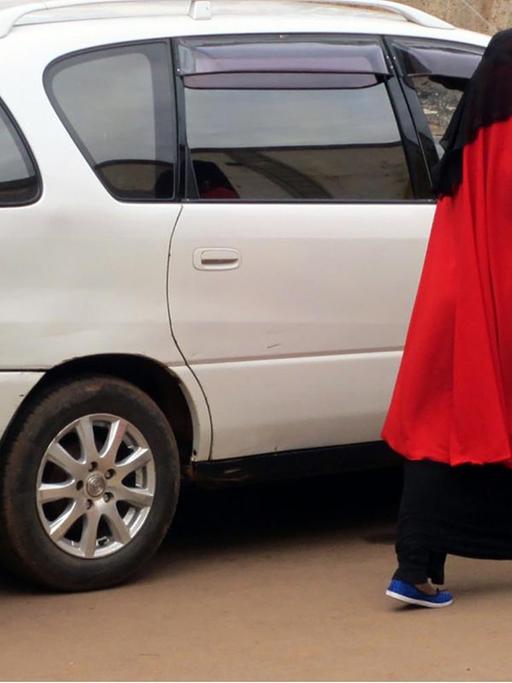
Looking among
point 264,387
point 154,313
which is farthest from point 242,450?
point 154,313

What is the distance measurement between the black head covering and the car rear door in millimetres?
760

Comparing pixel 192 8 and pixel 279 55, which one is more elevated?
pixel 192 8

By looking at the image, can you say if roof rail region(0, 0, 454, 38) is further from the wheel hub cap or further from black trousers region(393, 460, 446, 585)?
black trousers region(393, 460, 446, 585)

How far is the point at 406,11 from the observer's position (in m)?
6.76

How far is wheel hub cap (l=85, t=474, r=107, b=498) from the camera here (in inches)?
222

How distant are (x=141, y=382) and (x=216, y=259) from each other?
0.51 metres

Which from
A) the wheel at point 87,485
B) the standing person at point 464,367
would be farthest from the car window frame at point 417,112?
the wheel at point 87,485

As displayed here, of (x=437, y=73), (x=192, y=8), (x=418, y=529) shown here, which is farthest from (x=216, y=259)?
(x=437, y=73)

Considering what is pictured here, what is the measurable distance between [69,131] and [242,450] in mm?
1256

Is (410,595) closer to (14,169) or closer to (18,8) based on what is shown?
(14,169)

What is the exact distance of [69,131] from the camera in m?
5.62

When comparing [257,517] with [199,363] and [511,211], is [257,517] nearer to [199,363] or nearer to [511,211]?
[199,363]

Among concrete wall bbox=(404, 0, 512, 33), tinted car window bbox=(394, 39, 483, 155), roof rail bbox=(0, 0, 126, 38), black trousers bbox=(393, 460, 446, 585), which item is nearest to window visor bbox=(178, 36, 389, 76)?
tinted car window bbox=(394, 39, 483, 155)

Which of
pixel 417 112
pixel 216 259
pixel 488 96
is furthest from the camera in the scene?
pixel 417 112
